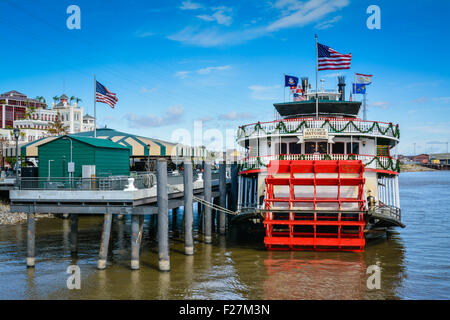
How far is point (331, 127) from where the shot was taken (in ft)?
63.3

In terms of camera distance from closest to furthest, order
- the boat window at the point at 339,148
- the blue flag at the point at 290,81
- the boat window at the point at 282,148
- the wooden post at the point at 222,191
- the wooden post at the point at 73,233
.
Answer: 1. the wooden post at the point at 73,233
2. the boat window at the point at 339,148
3. the boat window at the point at 282,148
4. the wooden post at the point at 222,191
5. the blue flag at the point at 290,81

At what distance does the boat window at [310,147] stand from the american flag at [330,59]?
3.84 metres

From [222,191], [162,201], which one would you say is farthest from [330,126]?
[162,201]

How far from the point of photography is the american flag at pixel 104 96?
77.0ft

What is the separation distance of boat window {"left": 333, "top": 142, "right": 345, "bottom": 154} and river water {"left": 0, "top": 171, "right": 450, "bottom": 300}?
4.58 m

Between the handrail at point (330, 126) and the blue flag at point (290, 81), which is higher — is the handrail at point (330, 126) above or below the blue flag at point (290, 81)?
below

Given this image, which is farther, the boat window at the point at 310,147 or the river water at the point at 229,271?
the boat window at the point at 310,147

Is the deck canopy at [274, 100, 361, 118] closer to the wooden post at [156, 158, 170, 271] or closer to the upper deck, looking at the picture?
the upper deck

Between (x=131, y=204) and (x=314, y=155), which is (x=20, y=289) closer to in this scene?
(x=131, y=204)

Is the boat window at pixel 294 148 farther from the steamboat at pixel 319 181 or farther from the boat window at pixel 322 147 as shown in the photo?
the boat window at pixel 322 147

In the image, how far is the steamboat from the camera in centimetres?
1719

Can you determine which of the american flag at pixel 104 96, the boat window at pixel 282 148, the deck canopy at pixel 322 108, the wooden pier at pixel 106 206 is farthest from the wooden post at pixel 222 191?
the american flag at pixel 104 96

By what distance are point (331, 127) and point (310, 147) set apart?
152 cm
